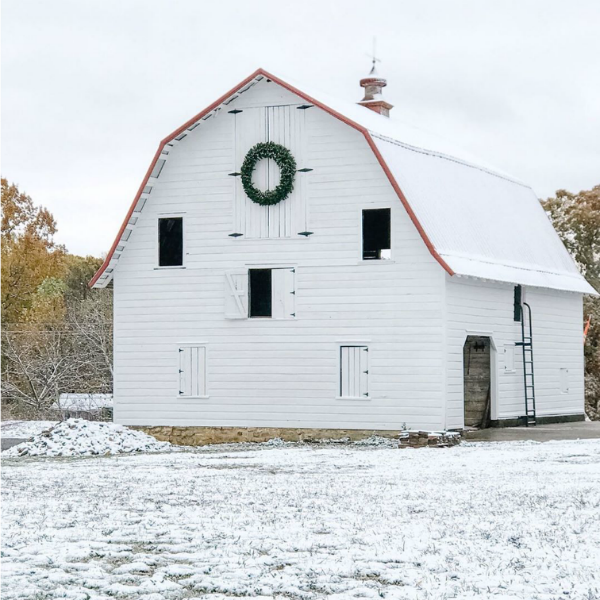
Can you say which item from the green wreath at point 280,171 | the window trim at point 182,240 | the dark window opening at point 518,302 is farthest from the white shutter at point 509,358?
the window trim at point 182,240

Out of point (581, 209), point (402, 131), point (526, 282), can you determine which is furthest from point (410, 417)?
point (581, 209)

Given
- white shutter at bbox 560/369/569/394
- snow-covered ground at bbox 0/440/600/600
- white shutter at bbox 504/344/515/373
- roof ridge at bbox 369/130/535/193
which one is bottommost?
snow-covered ground at bbox 0/440/600/600

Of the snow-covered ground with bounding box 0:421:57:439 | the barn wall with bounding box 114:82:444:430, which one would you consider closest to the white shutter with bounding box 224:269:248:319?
the barn wall with bounding box 114:82:444:430

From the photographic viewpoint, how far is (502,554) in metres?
10.4

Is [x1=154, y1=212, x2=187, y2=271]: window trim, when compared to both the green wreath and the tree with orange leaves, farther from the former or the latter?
the tree with orange leaves

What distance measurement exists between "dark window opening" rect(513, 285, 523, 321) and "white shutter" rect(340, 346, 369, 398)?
17.9ft

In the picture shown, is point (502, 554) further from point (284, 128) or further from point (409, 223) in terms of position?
point (284, 128)

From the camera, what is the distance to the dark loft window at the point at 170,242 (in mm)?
30266

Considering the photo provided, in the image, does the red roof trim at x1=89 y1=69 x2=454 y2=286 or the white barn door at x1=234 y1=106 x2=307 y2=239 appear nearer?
the red roof trim at x1=89 y1=69 x2=454 y2=286

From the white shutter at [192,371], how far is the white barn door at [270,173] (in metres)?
3.12

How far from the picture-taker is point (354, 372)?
2814cm

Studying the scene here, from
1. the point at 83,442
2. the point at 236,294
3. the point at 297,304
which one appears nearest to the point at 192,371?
the point at 236,294

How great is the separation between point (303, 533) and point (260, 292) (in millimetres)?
18145

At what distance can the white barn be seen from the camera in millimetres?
27734
